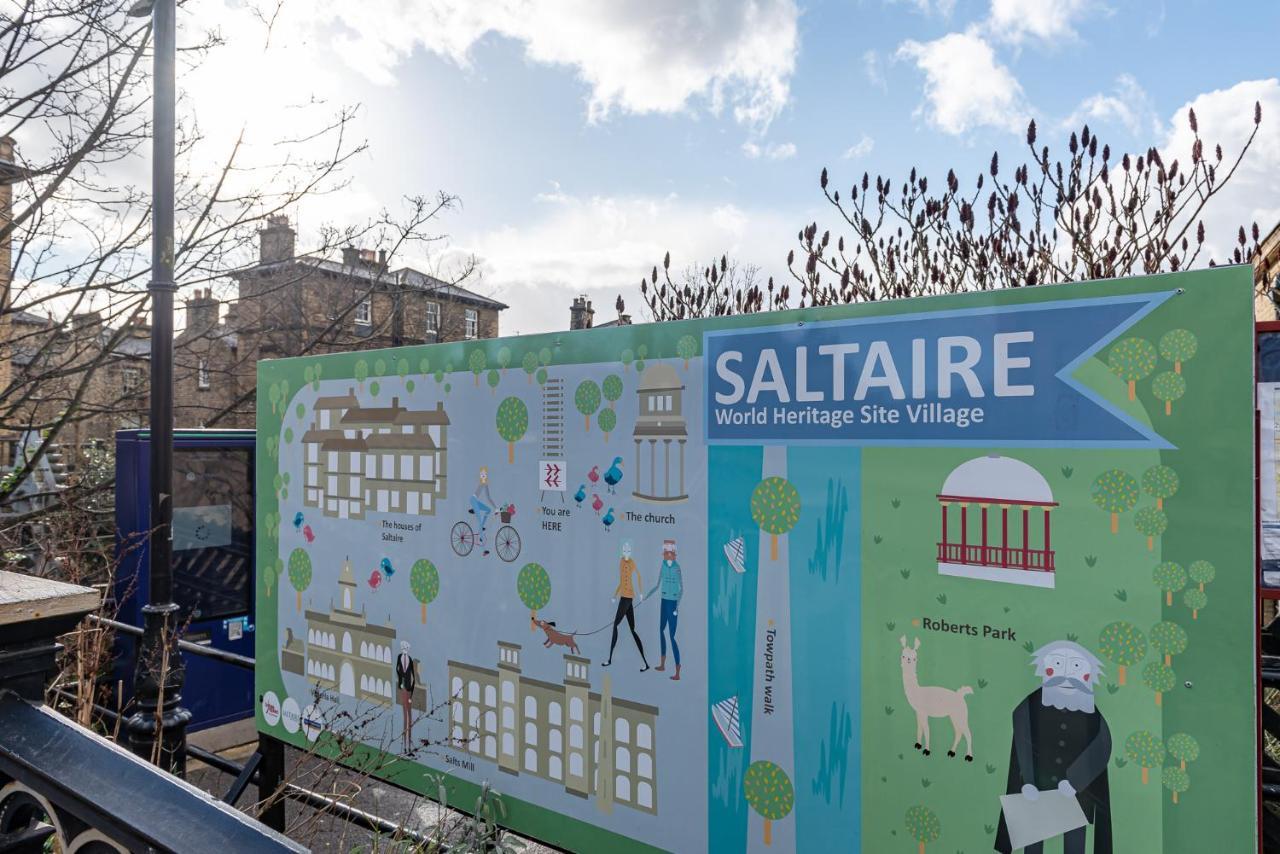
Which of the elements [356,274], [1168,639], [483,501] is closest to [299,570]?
[483,501]

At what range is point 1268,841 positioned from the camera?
130 inches

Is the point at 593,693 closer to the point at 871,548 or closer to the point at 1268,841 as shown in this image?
the point at 871,548

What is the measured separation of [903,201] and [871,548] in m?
4.46

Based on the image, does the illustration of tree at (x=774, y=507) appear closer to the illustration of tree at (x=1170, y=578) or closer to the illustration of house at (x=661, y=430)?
the illustration of house at (x=661, y=430)

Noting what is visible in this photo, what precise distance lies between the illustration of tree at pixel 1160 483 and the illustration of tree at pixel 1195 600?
0.24 m

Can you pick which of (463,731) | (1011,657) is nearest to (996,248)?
(1011,657)

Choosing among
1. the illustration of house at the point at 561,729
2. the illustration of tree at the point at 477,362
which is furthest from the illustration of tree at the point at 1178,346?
the illustration of tree at the point at 477,362

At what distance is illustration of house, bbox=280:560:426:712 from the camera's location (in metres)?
4.11

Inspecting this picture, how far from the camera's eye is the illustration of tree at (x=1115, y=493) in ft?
7.47

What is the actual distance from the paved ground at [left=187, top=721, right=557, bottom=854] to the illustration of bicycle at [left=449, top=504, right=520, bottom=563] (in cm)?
113

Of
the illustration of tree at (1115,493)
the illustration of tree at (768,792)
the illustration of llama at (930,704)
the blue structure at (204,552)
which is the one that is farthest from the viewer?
the blue structure at (204,552)

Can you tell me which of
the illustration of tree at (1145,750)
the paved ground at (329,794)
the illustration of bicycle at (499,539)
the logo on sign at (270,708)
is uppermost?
the illustration of bicycle at (499,539)


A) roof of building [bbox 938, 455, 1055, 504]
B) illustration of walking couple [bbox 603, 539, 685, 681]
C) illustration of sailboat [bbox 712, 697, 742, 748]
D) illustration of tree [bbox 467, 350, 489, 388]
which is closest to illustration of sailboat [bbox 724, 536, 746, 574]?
illustration of walking couple [bbox 603, 539, 685, 681]

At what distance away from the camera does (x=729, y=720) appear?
117 inches
